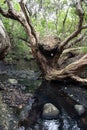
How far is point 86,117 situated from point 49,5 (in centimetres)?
1916

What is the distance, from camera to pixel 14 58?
→ 19219mm

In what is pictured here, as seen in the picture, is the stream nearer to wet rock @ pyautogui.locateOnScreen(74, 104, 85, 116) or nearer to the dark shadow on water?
the dark shadow on water

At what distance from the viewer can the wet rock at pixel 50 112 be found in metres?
8.75

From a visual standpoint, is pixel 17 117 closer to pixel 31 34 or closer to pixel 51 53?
pixel 51 53

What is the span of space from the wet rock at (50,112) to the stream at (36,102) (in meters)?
0.15

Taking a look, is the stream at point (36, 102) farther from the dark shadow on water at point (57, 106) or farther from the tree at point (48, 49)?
the tree at point (48, 49)

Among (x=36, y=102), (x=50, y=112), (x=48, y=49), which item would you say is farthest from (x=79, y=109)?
(x=48, y=49)

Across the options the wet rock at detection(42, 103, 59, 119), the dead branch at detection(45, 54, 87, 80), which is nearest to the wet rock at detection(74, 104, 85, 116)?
the wet rock at detection(42, 103, 59, 119)

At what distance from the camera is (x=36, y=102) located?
33.6ft

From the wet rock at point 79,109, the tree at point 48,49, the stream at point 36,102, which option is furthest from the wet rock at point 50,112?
the tree at point 48,49

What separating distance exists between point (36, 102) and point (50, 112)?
149cm

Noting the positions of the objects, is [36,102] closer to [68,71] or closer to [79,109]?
[79,109]

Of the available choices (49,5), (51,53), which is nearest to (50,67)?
(51,53)

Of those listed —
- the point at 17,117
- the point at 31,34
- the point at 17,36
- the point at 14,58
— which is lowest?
the point at 14,58
